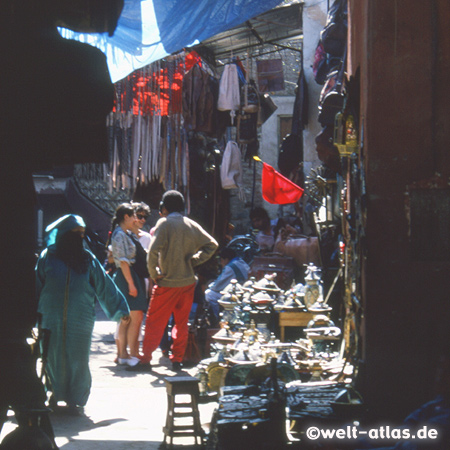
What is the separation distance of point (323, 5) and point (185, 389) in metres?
9.00

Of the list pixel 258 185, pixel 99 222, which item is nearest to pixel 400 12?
pixel 99 222

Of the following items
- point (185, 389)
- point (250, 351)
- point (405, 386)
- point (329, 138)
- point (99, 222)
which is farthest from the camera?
point (99, 222)

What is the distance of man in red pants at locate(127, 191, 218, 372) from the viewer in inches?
352

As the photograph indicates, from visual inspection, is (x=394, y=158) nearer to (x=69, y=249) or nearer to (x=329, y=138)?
(x=329, y=138)

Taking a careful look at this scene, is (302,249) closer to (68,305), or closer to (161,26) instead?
(68,305)

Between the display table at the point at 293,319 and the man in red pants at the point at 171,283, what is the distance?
50.5 inches

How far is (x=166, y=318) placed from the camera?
8.99 meters

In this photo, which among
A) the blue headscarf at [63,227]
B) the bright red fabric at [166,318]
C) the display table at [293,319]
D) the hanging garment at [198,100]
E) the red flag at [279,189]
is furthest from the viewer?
the hanging garment at [198,100]

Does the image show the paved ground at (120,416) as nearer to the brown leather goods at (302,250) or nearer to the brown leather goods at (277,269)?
the brown leather goods at (277,269)

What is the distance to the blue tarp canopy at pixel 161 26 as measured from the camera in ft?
19.9

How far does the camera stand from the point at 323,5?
12.9m

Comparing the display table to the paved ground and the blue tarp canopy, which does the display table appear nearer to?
the paved ground

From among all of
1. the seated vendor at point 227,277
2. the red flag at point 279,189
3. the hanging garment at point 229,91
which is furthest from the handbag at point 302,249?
the hanging garment at point 229,91

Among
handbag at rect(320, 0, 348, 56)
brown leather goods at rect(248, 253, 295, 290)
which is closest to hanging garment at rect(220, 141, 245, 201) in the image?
brown leather goods at rect(248, 253, 295, 290)
